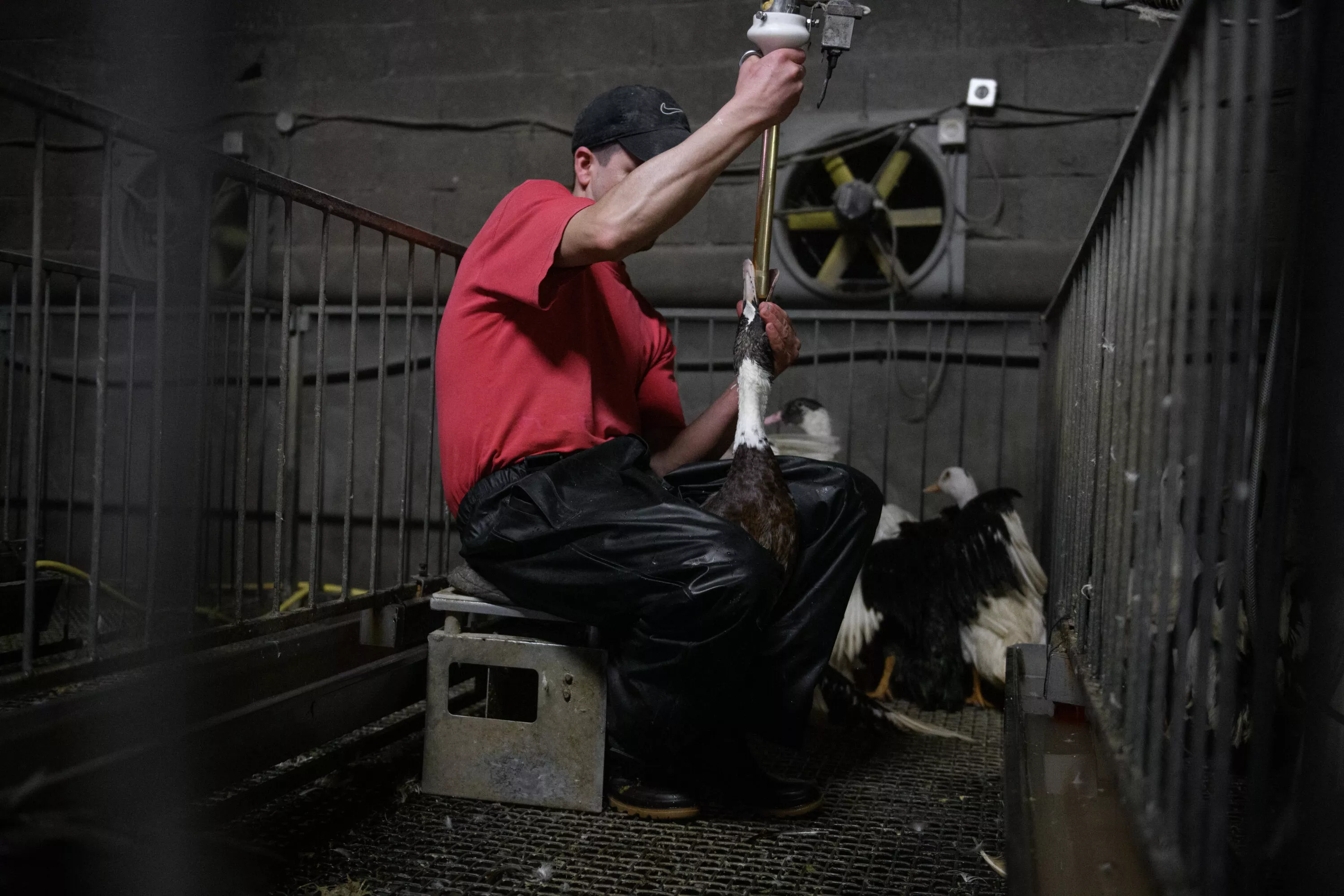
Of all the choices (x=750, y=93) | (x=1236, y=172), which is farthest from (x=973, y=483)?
(x=1236, y=172)

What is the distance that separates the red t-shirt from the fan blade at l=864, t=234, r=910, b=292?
2308 mm

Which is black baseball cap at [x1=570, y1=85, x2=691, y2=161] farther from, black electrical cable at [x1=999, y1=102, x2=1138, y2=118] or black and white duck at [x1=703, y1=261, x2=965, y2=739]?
black electrical cable at [x1=999, y1=102, x2=1138, y2=118]

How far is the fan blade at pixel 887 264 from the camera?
4.02 metres

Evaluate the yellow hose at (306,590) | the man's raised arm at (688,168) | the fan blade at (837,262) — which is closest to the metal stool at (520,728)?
the man's raised arm at (688,168)

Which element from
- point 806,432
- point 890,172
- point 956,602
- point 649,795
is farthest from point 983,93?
point 649,795

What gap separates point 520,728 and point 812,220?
9.20 feet

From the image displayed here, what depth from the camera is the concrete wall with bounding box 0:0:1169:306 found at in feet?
12.8

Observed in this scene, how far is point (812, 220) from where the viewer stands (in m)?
4.10

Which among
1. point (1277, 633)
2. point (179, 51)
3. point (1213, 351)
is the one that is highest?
point (179, 51)

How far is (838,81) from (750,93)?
8.83ft

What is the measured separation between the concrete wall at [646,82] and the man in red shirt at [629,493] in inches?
88.6

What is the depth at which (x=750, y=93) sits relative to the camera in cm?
165

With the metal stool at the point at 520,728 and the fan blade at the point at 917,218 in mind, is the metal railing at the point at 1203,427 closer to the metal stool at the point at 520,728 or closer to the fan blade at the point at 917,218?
the metal stool at the point at 520,728

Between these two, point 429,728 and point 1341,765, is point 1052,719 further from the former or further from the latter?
point 429,728
